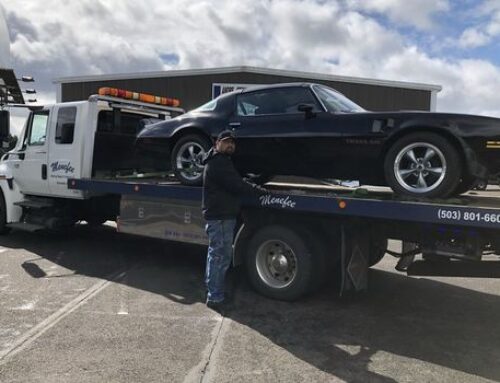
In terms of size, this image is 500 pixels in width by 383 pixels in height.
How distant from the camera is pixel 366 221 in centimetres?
525

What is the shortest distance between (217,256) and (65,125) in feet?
13.6

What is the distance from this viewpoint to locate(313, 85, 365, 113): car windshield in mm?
5546

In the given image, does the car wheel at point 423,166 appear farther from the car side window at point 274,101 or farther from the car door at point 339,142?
the car side window at point 274,101

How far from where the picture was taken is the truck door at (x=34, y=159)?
837 cm

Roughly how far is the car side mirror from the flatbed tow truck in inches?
34.4

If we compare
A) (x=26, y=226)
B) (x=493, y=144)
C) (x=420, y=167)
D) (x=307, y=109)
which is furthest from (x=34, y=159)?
(x=493, y=144)

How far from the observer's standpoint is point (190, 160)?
651cm

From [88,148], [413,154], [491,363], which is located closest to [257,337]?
[491,363]

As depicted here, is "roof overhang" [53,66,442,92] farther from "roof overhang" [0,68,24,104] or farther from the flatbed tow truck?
the flatbed tow truck

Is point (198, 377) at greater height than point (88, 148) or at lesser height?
lesser

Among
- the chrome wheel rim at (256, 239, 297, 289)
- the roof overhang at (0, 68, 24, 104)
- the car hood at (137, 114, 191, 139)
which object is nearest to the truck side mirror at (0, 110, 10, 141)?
the car hood at (137, 114, 191, 139)

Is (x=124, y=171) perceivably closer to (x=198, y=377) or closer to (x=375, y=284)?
(x=375, y=284)

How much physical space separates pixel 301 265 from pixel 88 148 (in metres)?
4.17

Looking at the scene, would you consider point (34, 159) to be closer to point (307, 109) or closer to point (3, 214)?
point (3, 214)
